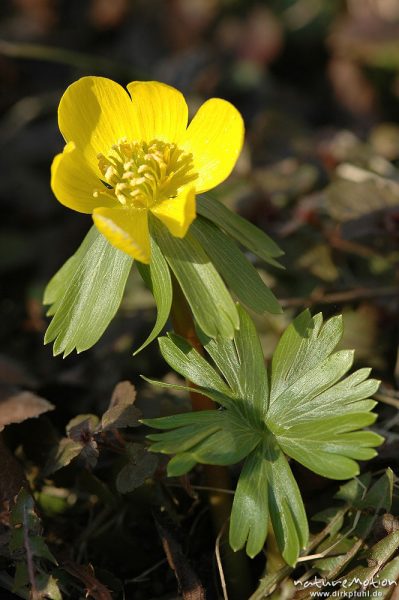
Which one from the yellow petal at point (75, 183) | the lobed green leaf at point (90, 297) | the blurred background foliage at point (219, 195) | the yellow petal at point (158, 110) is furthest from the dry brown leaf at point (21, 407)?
the yellow petal at point (158, 110)

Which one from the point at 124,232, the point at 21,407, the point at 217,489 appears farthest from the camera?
the point at 21,407

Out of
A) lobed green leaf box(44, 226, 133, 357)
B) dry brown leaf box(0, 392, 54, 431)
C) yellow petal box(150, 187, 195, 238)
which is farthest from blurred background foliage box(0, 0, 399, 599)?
yellow petal box(150, 187, 195, 238)

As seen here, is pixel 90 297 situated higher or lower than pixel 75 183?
lower

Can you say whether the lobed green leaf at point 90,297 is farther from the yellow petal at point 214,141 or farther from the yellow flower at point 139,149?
the yellow petal at point 214,141

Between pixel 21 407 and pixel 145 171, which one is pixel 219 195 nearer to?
pixel 21 407

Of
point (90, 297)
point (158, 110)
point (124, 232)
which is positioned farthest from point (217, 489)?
point (158, 110)

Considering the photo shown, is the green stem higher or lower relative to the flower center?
lower

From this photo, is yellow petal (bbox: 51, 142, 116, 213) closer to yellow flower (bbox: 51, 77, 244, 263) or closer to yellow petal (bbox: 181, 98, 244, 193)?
yellow flower (bbox: 51, 77, 244, 263)
